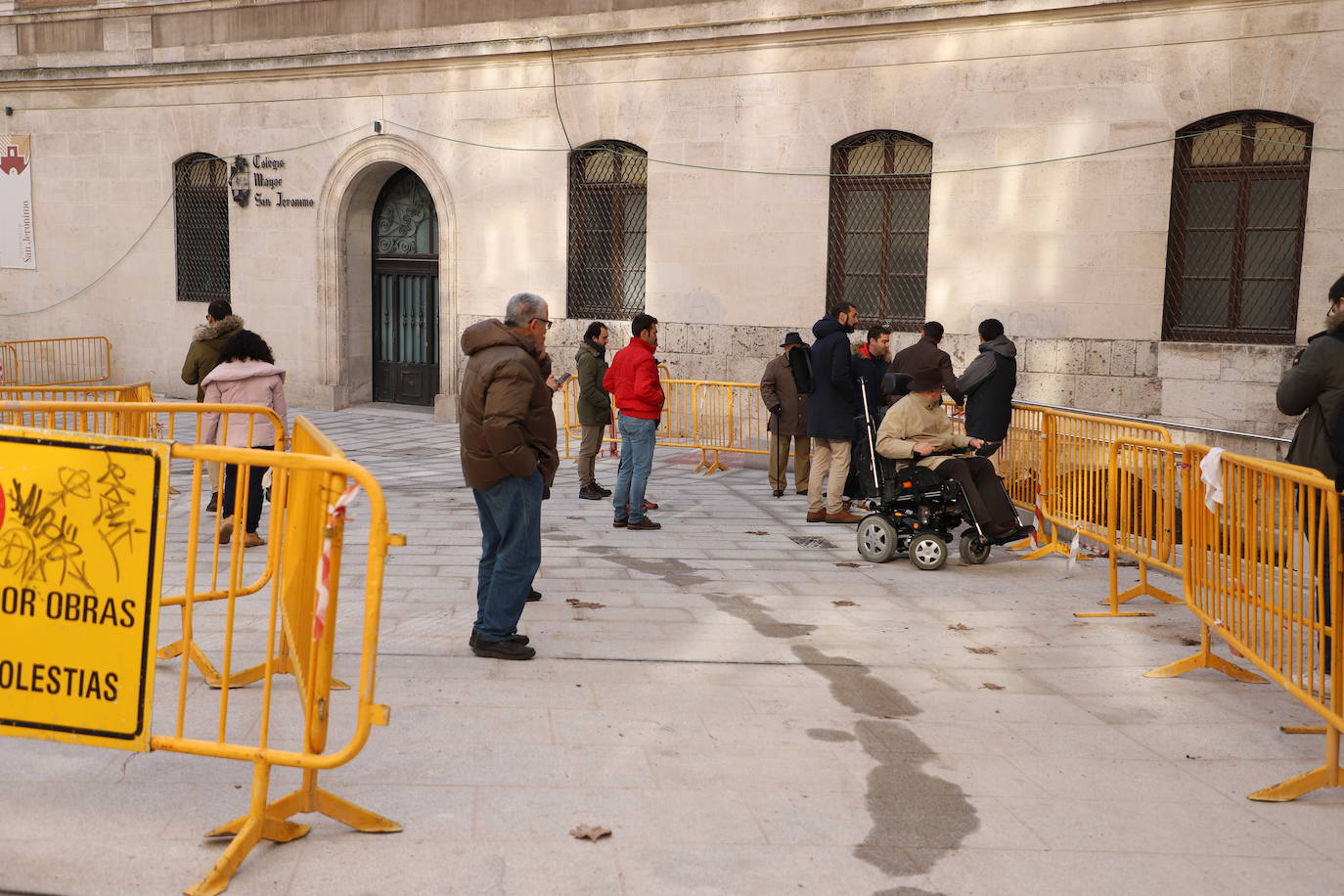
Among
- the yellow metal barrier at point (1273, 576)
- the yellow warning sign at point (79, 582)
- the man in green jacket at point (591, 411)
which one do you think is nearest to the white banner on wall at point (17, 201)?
the man in green jacket at point (591, 411)

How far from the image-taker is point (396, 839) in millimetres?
4234

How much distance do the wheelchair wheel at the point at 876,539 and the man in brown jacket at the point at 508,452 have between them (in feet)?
11.8

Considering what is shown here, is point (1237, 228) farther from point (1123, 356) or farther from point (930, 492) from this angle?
point (930, 492)

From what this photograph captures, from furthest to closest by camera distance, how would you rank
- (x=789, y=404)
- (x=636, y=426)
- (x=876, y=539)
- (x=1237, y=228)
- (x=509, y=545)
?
(x=1237, y=228) < (x=789, y=404) < (x=636, y=426) < (x=876, y=539) < (x=509, y=545)

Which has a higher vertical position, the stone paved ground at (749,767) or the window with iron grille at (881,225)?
the window with iron grille at (881,225)

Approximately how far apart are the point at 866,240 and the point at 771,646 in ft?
31.8

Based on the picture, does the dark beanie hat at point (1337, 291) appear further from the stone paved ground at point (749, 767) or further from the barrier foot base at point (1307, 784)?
the barrier foot base at point (1307, 784)

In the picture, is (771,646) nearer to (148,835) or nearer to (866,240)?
(148,835)

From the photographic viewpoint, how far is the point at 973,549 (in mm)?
9336

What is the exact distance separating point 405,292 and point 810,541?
11.4 metres

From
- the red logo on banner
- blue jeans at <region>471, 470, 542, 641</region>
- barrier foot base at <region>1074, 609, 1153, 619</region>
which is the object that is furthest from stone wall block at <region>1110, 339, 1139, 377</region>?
the red logo on banner

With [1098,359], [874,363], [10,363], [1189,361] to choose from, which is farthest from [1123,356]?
[10,363]

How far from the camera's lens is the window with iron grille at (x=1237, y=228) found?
13453 millimetres

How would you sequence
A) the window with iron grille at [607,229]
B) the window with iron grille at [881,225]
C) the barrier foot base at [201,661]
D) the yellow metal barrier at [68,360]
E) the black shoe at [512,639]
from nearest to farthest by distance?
the barrier foot base at [201,661] → the black shoe at [512,639] → the window with iron grille at [881,225] → the window with iron grille at [607,229] → the yellow metal barrier at [68,360]
